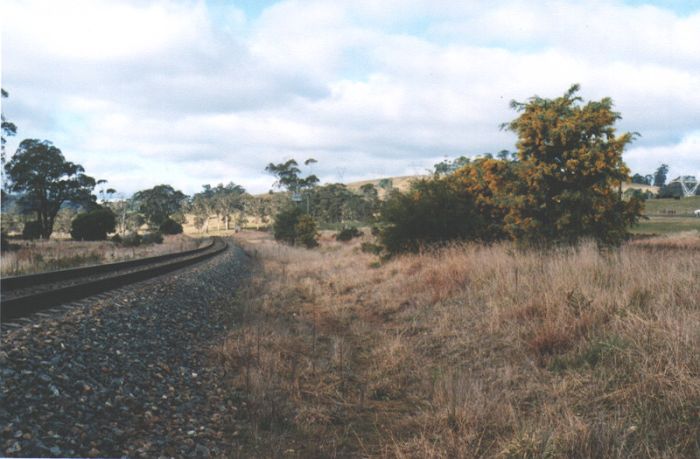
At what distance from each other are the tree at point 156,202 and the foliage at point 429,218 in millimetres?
82661

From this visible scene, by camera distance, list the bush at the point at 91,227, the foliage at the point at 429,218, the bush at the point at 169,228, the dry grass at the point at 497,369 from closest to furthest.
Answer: the dry grass at the point at 497,369
the foliage at the point at 429,218
the bush at the point at 91,227
the bush at the point at 169,228

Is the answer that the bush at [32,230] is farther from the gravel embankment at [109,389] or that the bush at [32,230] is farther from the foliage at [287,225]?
the gravel embankment at [109,389]

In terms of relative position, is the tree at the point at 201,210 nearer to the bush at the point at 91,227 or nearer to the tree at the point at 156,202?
the tree at the point at 156,202

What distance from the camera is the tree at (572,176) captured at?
1412 centimetres

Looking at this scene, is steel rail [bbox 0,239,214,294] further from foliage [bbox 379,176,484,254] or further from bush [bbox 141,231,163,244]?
bush [bbox 141,231,163,244]

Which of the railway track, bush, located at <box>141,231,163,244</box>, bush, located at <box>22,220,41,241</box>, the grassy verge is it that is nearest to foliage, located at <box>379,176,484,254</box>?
the railway track

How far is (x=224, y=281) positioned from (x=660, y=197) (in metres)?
94.5

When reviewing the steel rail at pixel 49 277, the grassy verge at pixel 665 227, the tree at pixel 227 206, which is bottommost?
the grassy verge at pixel 665 227

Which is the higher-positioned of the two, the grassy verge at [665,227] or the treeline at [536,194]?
the treeline at [536,194]

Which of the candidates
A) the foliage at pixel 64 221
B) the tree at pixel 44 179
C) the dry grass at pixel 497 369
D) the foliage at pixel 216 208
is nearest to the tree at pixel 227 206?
the foliage at pixel 216 208

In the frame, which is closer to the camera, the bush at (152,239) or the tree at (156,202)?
the bush at (152,239)

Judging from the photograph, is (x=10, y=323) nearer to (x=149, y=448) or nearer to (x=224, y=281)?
(x=149, y=448)

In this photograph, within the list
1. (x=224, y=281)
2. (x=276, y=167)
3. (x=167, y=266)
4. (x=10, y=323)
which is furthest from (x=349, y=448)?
(x=276, y=167)

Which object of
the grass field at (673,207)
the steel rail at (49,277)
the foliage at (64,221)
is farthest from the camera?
the foliage at (64,221)
